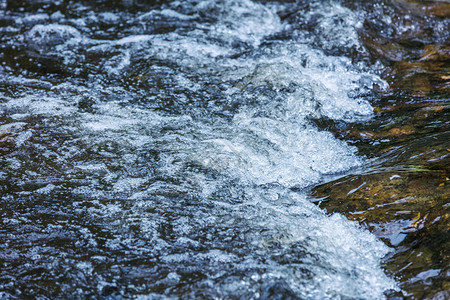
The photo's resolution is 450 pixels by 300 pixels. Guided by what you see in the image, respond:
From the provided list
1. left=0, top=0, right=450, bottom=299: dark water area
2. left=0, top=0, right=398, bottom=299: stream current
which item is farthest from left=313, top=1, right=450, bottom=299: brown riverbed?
left=0, top=0, right=398, bottom=299: stream current

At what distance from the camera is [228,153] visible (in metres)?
3.36

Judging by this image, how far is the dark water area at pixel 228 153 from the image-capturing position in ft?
7.91

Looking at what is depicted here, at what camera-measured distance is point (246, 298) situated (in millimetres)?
2240

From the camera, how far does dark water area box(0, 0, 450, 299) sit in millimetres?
2412

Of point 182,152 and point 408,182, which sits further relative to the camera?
point 182,152

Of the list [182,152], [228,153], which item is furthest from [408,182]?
[182,152]

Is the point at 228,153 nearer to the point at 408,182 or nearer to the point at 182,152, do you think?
the point at 182,152

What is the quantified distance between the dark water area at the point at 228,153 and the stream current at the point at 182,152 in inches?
0.6

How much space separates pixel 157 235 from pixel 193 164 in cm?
77

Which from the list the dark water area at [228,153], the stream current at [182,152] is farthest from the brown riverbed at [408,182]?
the stream current at [182,152]

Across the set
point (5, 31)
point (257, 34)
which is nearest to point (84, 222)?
point (257, 34)

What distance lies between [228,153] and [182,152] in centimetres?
37

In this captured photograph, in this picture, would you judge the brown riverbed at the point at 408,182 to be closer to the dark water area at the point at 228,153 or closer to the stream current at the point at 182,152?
the dark water area at the point at 228,153

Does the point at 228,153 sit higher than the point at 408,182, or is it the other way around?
the point at 408,182
